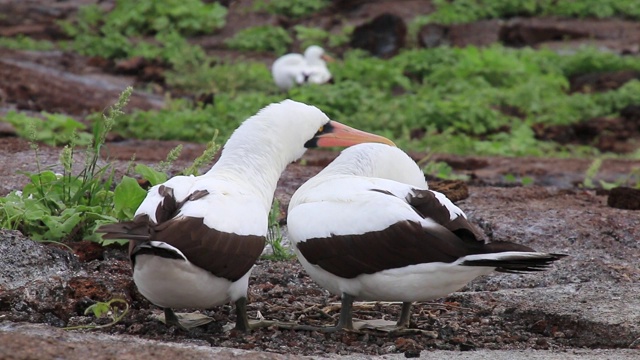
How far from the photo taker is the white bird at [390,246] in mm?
5016

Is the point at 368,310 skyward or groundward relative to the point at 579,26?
groundward

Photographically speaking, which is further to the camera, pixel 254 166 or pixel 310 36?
pixel 310 36

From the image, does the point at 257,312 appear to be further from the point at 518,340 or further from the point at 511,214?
the point at 511,214

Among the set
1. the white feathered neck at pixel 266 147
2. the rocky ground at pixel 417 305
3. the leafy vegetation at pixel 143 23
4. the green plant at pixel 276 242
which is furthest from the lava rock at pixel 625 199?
the leafy vegetation at pixel 143 23

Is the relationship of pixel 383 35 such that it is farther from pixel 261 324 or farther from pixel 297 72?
pixel 261 324

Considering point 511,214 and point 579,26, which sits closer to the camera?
point 511,214

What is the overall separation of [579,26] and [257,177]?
769 inches

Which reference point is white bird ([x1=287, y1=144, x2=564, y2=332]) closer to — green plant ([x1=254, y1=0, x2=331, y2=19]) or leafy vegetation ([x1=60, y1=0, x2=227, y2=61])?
leafy vegetation ([x1=60, y1=0, x2=227, y2=61])

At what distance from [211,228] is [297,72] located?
13.1 m

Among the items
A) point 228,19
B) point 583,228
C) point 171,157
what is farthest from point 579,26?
point 171,157

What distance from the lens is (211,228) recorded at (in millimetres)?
4836

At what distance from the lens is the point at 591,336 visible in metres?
5.48

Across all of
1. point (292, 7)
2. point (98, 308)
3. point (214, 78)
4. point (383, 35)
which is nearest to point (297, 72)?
point (214, 78)

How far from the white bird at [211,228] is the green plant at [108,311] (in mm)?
206
